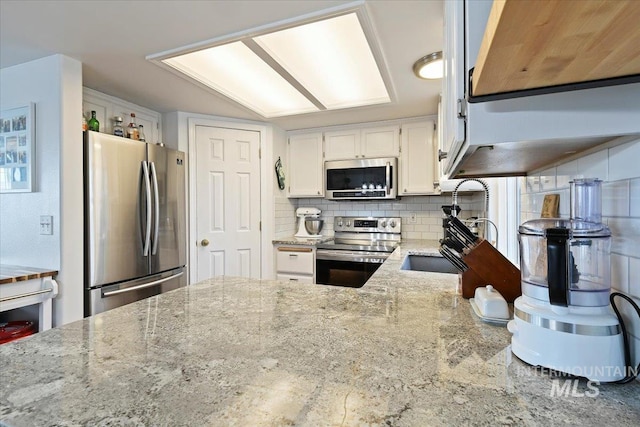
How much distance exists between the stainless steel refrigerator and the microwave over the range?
1.60 meters

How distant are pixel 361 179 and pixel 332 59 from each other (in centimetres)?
143

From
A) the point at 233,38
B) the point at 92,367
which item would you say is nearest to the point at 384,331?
the point at 92,367

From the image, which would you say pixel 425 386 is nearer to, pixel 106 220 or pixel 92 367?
pixel 92 367

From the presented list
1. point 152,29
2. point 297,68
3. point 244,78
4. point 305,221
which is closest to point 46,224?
A: point 152,29

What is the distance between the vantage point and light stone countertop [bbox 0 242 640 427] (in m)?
0.51

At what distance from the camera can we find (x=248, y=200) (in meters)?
3.26

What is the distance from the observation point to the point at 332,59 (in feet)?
6.90

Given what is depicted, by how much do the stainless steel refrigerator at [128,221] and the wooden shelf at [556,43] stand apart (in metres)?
2.36

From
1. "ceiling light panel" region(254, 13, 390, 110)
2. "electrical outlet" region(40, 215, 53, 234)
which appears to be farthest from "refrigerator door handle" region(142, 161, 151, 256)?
"ceiling light panel" region(254, 13, 390, 110)

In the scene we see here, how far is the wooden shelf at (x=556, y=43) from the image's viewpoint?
337 mm

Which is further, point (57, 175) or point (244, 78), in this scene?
point (244, 78)

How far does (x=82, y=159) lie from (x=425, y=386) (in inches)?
94.7

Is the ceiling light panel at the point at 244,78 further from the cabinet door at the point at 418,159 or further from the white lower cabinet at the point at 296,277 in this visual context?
the white lower cabinet at the point at 296,277

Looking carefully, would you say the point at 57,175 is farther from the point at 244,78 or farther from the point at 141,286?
the point at 244,78
